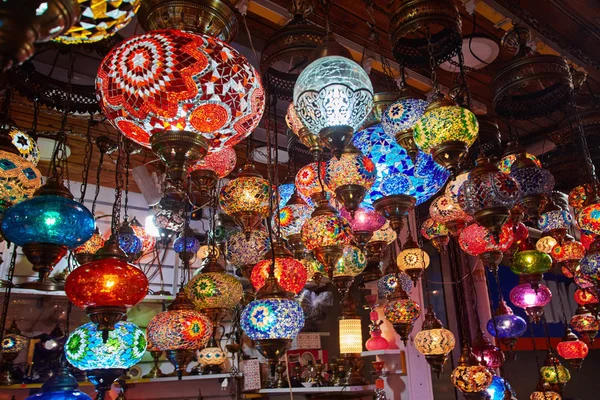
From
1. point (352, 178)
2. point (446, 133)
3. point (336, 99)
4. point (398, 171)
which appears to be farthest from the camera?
point (398, 171)

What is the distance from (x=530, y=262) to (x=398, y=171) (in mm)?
1370

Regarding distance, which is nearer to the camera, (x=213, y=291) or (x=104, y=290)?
(x=104, y=290)

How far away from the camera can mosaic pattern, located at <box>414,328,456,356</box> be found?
2.53 m

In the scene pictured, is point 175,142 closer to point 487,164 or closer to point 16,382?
point 487,164

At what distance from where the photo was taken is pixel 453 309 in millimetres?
4766

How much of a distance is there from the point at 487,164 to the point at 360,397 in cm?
372

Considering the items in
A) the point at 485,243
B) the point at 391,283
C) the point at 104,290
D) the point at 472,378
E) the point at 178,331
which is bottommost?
the point at 472,378

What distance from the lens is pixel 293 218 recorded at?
2.20m

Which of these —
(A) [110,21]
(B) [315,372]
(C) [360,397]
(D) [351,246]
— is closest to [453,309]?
(C) [360,397]

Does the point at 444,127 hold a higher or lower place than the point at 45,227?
higher

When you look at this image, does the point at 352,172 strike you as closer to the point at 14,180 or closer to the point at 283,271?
the point at 283,271

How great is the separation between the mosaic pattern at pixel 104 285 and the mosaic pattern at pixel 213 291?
2.03 ft

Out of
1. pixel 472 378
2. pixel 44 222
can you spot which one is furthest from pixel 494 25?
pixel 44 222

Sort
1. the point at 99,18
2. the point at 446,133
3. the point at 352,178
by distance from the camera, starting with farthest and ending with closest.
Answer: the point at 352,178 < the point at 446,133 < the point at 99,18
